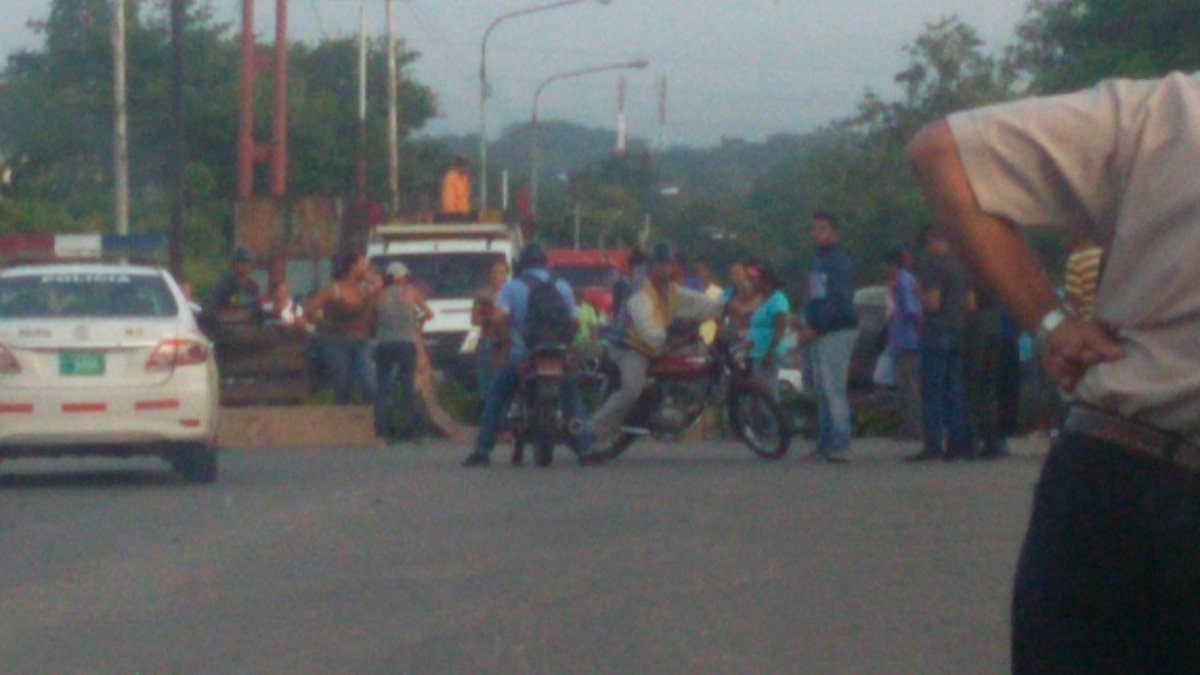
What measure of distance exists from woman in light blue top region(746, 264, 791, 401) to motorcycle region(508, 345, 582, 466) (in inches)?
91.9

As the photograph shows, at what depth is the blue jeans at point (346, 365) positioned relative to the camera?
20.6m

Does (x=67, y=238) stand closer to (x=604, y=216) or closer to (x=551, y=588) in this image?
(x=551, y=588)

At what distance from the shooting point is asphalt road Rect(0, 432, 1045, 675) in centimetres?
745

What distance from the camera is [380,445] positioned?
62.5 ft

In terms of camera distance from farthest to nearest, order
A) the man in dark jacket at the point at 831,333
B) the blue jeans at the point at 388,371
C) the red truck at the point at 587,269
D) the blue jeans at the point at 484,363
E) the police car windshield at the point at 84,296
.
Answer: the red truck at the point at 587,269, the blue jeans at the point at 484,363, the blue jeans at the point at 388,371, the man in dark jacket at the point at 831,333, the police car windshield at the point at 84,296

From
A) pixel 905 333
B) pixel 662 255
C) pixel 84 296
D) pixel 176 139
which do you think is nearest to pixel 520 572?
pixel 84 296

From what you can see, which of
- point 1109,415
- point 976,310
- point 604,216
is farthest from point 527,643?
point 604,216

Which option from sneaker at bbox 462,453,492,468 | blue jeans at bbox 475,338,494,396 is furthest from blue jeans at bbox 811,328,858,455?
blue jeans at bbox 475,338,494,396

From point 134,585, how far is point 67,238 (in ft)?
51.7

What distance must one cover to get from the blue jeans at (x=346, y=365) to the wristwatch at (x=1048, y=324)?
1737 centimetres

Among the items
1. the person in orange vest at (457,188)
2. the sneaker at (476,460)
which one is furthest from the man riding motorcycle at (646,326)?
the person in orange vest at (457,188)

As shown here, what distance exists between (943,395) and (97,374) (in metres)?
5.81

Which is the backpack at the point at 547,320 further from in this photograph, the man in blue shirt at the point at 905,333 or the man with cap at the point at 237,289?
the man with cap at the point at 237,289

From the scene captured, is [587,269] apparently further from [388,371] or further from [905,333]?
[905,333]
